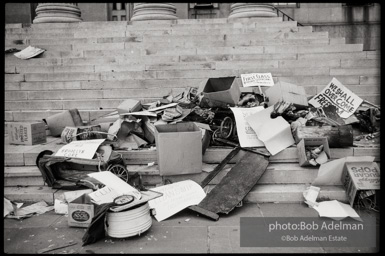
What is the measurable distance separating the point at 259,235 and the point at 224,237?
305 millimetres

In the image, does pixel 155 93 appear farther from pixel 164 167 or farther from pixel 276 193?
pixel 276 193

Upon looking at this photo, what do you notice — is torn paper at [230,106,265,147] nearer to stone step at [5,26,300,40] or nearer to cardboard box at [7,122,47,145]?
cardboard box at [7,122,47,145]

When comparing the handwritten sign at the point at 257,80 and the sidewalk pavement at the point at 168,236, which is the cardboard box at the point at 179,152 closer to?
the sidewalk pavement at the point at 168,236

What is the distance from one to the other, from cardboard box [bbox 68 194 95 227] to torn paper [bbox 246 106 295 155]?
2122mm

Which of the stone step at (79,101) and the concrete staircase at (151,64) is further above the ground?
the concrete staircase at (151,64)

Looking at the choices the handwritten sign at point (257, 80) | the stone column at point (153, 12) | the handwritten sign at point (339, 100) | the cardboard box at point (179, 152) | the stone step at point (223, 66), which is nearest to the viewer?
the cardboard box at point (179, 152)

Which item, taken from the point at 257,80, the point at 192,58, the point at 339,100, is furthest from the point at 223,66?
the point at 339,100

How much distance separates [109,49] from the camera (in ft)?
24.8

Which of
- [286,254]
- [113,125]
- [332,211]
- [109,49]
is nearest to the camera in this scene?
[286,254]

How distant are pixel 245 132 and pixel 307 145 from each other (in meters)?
0.75

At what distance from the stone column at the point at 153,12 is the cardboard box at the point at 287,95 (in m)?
5.10

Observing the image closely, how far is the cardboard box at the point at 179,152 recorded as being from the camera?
3459mm

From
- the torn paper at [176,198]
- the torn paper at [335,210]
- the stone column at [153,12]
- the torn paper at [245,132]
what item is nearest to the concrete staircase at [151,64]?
the torn paper at [245,132]

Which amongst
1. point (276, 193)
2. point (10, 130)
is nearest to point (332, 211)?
point (276, 193)
